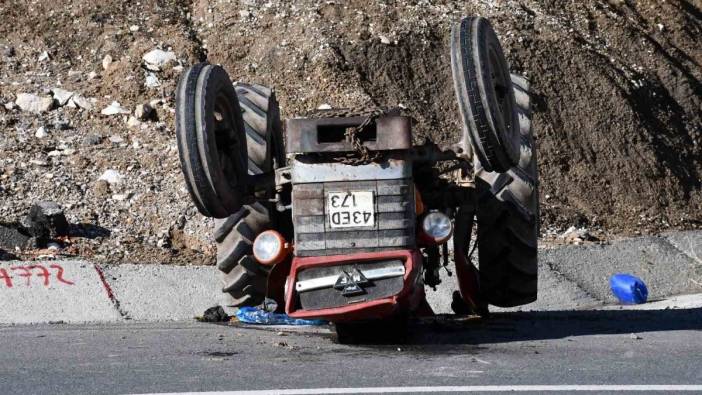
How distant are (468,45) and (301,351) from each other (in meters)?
2.18

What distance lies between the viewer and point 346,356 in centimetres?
862

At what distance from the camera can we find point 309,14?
61.6 feet

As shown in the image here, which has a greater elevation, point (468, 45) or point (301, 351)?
point (468, 45)

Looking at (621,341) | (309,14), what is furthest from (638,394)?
(309,14)

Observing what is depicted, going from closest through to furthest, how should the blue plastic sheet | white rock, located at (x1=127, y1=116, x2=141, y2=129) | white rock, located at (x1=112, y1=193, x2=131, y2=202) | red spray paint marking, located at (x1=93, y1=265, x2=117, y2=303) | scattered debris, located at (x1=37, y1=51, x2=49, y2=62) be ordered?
the blue plastic sheet → red spray paint marking, located at (x1=93, y1=265, x2=117, y2=303) → white rock, located at (x1=112, y1=193, x2=131, y2=202) → white rock, located at (x1=127, y1=116, x2=141, y2=129) → scattered debris, located at (x1=37, y1=51, x2=49, y2=62)

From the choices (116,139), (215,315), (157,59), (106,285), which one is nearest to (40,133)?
(116,139)

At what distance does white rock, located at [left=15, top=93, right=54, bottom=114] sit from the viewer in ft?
55.2

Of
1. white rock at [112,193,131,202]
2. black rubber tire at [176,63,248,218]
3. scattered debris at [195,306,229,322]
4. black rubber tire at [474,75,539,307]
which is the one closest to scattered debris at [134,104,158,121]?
white rock at [112,193,131,202]

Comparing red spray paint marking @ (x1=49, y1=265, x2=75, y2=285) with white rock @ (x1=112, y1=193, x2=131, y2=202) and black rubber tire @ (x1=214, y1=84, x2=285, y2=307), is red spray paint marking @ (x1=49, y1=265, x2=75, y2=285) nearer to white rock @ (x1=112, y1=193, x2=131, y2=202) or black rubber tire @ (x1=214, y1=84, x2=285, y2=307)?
black rubber tire @ (x1=214, y1=84, x2=285, y2=307)

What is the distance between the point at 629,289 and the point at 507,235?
327 cm

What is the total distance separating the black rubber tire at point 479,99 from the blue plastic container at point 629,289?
4475 millimetres

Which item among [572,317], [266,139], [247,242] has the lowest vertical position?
[572,317]

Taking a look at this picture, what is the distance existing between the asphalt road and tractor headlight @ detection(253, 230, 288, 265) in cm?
56

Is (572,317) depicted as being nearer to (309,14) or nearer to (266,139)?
(266,139)
